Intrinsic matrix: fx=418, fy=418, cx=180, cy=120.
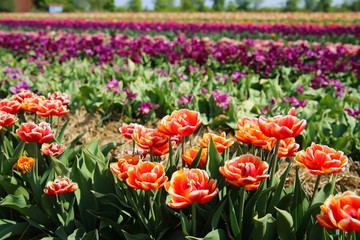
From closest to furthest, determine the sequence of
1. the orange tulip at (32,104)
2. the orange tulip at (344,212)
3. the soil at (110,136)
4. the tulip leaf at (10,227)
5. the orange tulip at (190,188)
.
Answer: the orange tulip at (344,212) < the orange tulip at (190,188) < the tulip leaf at (10,227) < the orange tulip at (32,104) < the soil at (110,136)

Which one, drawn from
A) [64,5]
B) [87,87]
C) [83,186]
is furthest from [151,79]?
[64,5]

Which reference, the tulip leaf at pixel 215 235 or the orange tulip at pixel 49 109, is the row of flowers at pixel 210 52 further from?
the tulip leaf at pixel 215 235

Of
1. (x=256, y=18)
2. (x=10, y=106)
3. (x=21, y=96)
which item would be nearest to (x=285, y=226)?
(x=10, y=106)

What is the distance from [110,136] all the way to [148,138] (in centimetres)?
209

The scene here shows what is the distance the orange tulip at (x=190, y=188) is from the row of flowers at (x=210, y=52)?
428 centimetres

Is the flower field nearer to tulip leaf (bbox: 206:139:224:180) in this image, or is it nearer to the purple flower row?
tulip leaf (bbox: 206:139:224:180)

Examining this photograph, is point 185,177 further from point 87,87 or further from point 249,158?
point 87,87

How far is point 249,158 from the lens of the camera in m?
→ 1.49

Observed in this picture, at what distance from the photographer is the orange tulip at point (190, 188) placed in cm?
137

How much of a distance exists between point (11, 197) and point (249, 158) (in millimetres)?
1184

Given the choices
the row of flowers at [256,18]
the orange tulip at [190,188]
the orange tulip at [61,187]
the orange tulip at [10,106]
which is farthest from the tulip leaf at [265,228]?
the row of flowers at [256,18]

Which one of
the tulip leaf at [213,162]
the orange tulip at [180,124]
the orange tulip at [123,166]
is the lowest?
the tulip leaf at [213,162]

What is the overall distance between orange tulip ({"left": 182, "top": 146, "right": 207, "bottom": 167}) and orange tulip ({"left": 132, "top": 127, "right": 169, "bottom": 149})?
122 millimetres

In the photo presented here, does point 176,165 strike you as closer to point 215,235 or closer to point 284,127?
point 215,235
